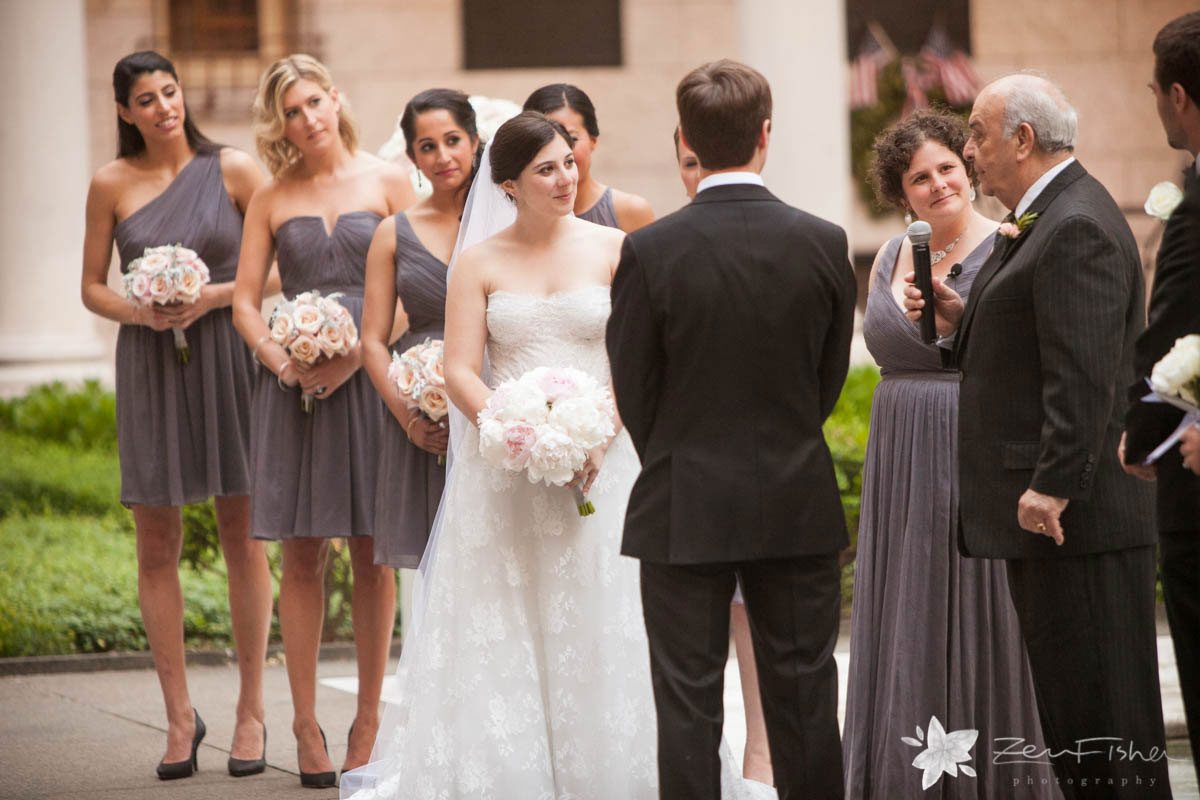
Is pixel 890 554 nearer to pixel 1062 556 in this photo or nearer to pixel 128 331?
pixel 1062 556

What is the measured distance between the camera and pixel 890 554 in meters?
5.46

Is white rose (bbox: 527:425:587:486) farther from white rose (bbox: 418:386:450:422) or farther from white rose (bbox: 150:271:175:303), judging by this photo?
white rose (bbox: 150:271:175:303)

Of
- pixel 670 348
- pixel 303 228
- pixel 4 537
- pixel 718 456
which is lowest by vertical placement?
pixel 4 537

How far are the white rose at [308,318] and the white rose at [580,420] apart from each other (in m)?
1.27

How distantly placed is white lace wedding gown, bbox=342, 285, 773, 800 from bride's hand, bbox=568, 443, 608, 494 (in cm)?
15

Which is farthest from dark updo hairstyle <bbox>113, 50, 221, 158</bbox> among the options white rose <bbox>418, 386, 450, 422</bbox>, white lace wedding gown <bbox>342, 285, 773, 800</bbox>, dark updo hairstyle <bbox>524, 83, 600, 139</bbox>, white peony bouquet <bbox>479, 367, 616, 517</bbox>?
white peony bouquet <bbox>479, 367, 616, 517</bbox>

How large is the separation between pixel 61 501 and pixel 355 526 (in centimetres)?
564

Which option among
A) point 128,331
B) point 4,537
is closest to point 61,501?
point 4,537

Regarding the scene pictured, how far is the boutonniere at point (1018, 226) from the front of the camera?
4.48m

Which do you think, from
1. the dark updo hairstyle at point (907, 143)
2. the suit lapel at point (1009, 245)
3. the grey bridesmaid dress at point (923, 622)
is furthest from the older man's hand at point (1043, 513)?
the dark updo hairstyle at point (907, 143)

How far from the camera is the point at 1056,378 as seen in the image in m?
4.27

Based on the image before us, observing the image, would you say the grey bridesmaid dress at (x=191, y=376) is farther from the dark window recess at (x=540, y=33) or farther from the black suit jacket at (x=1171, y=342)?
the dark window recess at (x=540, y=33)

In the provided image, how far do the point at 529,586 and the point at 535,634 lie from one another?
151 millimetres

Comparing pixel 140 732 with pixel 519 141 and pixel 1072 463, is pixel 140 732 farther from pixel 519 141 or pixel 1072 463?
pixel 1072 463
